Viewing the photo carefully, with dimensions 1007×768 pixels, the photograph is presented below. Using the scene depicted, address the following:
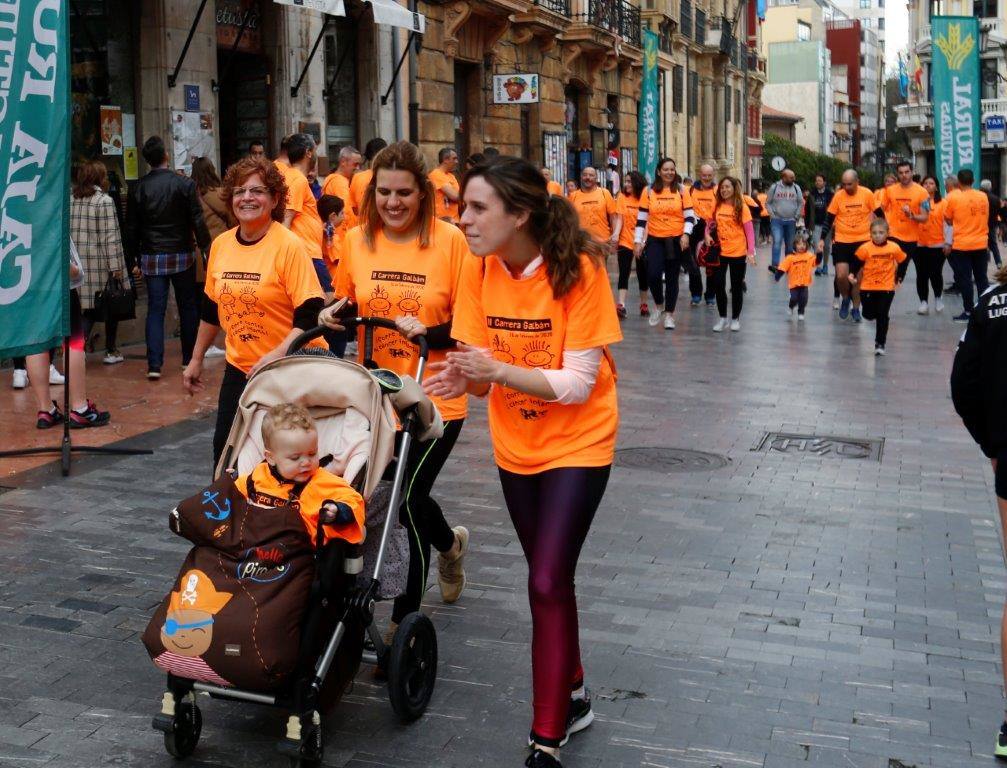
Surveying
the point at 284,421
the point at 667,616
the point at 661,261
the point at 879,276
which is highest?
the point at 661,261

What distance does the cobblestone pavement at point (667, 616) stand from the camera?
14.7 ft

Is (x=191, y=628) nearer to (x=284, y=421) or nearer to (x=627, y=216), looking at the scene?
(x=284, y=421)

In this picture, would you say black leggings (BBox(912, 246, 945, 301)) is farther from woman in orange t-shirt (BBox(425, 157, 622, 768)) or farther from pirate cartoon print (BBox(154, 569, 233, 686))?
pirate cartoon print (BBox(154, 569, 233, 686))

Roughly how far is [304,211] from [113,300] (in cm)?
180

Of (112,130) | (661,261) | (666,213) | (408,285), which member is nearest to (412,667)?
(408,285)

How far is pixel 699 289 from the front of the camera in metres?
19.8

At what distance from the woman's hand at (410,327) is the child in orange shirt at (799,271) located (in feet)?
42.7

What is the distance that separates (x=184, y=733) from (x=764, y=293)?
19.0 m

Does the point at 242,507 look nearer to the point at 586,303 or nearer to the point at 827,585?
the point at 586,303

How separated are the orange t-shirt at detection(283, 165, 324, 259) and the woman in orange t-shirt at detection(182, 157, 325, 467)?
5.08 metres

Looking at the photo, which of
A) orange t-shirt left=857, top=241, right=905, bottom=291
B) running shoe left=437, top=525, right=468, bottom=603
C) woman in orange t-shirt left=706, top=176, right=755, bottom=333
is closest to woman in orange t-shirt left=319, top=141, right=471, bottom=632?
running shoe left=437, top=525, right=468, bottom=603

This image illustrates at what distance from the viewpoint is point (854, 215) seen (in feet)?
56.2

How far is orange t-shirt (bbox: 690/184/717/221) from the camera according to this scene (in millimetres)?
17906

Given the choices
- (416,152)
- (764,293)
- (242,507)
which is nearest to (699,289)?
(764,293)
